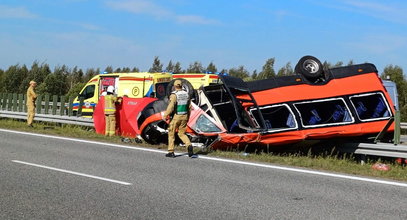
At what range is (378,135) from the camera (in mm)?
10789

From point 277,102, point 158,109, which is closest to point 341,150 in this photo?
point 277,102

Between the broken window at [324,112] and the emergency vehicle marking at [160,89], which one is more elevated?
the emergency vehicle marking at [160,89]

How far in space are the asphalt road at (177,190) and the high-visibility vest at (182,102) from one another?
1021 millimetres

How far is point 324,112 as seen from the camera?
37.9ft

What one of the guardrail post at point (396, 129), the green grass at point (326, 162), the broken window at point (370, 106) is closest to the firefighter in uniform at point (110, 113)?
the green grass at point (326, 162)

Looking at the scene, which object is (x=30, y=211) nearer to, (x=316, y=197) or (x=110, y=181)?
(x=110, y=181)

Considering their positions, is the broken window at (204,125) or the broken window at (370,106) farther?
the broken window at (204,125)

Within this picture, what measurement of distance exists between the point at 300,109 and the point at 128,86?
471 inches

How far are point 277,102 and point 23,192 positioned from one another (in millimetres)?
6593

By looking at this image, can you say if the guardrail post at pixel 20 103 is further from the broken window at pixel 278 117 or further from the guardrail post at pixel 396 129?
the guardrail post at pixel 396 129

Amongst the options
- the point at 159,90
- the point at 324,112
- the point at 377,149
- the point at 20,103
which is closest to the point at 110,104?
the point at 324,112

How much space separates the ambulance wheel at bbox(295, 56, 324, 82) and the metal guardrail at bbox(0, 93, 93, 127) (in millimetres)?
8270

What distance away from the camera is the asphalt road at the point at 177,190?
565 centimetres

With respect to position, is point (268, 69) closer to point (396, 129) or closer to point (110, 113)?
point (110, 113)
